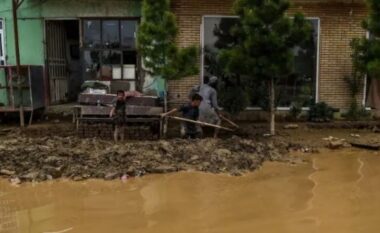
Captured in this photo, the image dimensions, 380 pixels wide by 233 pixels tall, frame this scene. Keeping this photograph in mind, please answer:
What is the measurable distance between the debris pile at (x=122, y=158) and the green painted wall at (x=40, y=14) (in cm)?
446

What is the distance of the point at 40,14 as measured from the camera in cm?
1412

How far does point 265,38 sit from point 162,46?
235cm

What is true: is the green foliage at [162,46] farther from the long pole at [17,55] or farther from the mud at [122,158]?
the long pole at [17,55]

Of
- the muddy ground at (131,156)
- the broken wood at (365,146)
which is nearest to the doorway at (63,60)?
the muddy ground at (131,156)

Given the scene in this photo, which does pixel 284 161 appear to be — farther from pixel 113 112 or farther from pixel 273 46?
pixel 113 112

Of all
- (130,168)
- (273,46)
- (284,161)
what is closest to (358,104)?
(273,46)

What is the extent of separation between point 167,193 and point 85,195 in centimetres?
118

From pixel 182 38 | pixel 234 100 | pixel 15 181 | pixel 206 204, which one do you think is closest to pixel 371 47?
pixel 234 100

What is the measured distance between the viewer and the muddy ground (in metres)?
8.41

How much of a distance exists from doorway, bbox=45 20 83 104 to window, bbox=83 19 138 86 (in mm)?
958

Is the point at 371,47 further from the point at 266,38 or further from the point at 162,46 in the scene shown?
the point at 162,46

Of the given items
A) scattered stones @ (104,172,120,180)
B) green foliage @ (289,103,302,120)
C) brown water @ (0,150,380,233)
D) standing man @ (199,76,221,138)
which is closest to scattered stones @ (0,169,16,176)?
brown water @ (0,150,380,233)

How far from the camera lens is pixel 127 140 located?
11664mm

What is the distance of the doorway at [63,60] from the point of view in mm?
14727
